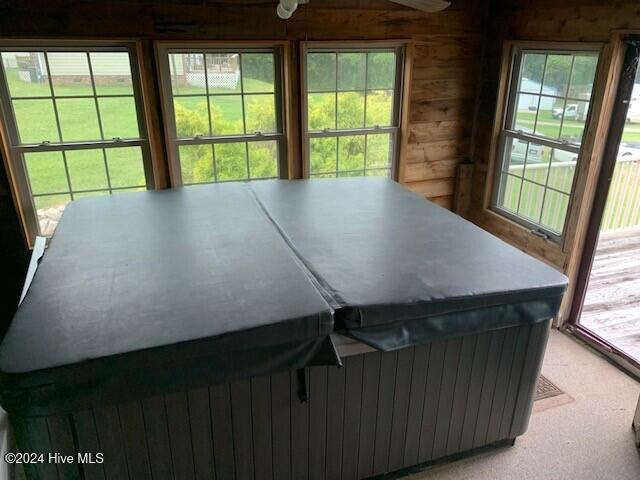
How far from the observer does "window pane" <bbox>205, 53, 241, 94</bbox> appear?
135 inches

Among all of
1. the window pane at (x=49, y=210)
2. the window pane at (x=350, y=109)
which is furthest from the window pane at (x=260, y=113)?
the window pane at (x=49, y=210)

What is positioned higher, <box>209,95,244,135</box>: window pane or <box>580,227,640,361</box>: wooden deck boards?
<box>209,95,244,135</box>: window pane

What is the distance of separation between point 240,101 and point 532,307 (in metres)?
2.53

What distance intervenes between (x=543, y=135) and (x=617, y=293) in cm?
154

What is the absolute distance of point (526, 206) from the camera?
3.88 m

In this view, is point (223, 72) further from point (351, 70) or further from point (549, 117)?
point (549, 117)

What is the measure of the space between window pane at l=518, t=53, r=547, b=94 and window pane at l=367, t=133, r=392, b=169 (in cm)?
114

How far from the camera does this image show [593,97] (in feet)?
10.0

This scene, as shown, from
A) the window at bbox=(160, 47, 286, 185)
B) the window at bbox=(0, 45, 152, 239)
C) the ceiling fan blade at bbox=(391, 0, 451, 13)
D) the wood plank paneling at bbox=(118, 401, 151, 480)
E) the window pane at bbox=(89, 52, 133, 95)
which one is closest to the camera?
the wood plank paneling at bbox=(118, 401, 151, 480)

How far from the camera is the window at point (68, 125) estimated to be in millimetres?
3070

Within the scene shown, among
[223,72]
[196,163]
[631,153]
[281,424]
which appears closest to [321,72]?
[223,72]

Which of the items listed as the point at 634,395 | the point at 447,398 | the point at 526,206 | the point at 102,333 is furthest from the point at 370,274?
the point at 526,206

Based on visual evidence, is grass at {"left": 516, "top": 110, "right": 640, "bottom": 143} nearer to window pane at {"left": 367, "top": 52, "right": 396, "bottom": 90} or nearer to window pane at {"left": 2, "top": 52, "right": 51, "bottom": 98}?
window pane at {"left": 367, "top": 52, "right": 396, "bottom": 90}

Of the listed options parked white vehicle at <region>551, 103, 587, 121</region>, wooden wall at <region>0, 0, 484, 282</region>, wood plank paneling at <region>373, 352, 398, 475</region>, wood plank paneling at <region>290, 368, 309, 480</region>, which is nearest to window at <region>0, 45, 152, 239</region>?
wooden wall at <region>0, 0, 484, 282</region>
